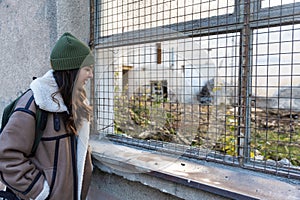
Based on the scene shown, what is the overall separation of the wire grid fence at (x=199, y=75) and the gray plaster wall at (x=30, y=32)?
0.17 meters

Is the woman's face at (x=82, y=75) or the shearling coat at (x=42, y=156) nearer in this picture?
the shearling coat at (x=42, y=156)

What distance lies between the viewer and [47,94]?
1.09m

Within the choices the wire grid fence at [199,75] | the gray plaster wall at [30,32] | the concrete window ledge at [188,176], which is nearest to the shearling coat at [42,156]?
the concrete window ledge at [188,176]

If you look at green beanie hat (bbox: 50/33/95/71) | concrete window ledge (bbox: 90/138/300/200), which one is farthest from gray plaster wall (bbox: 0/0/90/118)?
concrete window ledge (bbox: 90/138/300/200)

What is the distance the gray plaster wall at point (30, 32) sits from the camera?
1.76 m

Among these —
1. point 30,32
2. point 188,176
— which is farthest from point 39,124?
point 30,32

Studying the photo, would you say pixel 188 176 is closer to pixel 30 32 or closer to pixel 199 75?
pixel 199 75

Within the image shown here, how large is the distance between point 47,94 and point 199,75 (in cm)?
79

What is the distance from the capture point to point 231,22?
4.11 ft

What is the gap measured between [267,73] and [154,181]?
76cm

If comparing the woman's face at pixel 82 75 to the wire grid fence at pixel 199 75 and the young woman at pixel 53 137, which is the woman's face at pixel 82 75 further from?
the wire grid fence at pixel 199 75

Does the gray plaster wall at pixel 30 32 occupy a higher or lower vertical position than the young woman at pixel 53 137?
higher

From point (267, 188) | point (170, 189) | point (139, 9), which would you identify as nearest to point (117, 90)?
point (139, 9)

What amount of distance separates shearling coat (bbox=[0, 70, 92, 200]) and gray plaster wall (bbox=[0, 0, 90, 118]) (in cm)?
75
